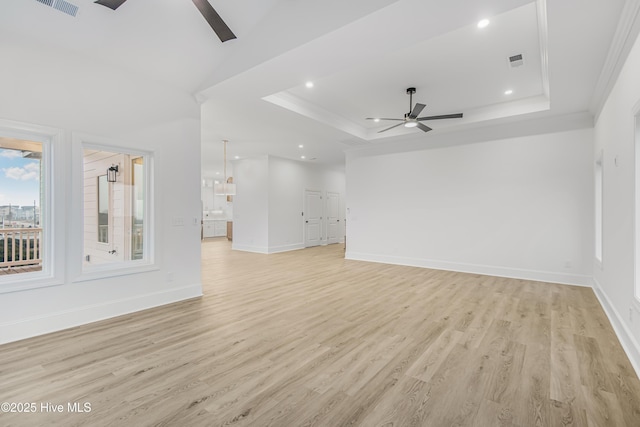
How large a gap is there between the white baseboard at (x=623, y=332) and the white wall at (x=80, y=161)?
4701 millimetres

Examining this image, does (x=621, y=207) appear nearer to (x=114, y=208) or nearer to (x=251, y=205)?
(x=114, y=208)

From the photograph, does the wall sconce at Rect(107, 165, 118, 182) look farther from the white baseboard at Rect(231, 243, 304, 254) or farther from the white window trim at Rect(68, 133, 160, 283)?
the white baseboard at Rect(231, 243, 304, 254)

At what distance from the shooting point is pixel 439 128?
6094mm

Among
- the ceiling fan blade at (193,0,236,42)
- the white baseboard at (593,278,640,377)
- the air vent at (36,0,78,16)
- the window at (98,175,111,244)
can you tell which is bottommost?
the white baseboard at (593,278,640,377)

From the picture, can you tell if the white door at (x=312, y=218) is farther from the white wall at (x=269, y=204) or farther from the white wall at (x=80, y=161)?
the white wall at (x=80, y=161)

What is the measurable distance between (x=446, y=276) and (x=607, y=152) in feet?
9.85

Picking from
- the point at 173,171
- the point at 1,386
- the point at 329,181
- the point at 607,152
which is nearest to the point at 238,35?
the point at 173,171

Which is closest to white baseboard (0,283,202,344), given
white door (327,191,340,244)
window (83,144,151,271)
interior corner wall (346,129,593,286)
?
window (83,144,151,271)

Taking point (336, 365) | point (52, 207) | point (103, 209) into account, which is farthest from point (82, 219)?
point (336, 365)

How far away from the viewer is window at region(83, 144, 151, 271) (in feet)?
11.3

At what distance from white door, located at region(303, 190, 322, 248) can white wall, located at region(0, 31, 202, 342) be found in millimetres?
6024

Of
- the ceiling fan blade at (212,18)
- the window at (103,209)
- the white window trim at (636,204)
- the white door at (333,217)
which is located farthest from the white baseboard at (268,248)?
the white window trim at (636,204)

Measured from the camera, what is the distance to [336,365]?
95.6 inches

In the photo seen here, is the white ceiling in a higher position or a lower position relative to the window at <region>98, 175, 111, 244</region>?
higher
